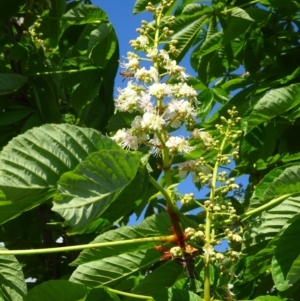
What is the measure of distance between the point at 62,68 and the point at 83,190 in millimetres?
1329

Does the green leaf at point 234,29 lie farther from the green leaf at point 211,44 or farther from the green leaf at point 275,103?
the green leaf at point 275,103

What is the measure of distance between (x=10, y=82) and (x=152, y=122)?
3.53 ft

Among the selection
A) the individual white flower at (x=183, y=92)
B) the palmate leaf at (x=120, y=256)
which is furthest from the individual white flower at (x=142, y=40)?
the palmate leaf at (x=120, y=256)

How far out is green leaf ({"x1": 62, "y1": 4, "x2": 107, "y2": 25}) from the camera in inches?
89.6

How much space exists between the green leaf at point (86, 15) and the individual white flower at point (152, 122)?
1.14m

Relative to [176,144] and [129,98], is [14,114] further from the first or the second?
[176,144]

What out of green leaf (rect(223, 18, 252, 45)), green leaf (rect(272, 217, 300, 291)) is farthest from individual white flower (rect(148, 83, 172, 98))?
green leaf (rect(223, 18, 252, 45))

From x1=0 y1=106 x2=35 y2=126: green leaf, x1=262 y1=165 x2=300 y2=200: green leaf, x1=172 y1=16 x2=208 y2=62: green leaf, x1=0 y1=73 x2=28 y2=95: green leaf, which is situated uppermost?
x1=172 y1=16 x2=208 y2=62: green leaf

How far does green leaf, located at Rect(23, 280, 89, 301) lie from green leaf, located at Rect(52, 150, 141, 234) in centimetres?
20

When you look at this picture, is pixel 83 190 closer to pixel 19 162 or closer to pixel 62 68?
pixel 19 162

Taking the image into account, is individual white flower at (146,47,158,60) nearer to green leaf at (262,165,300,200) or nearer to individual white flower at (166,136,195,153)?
individual white flower at (166,136,195,153)

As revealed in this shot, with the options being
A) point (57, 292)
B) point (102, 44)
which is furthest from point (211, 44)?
point (57, 292)

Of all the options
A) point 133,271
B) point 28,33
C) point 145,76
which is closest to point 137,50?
point 145,76

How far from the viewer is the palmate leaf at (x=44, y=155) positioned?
1011mm
